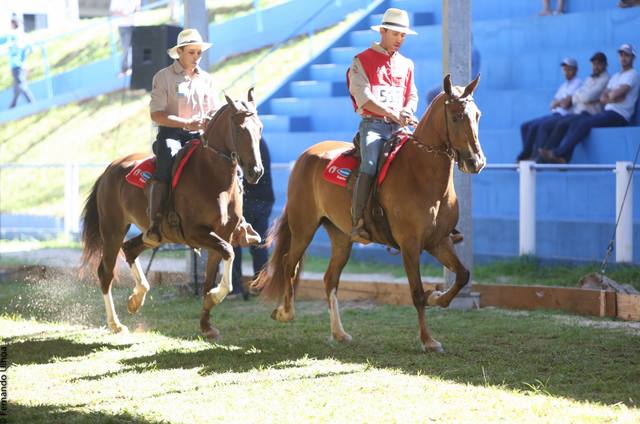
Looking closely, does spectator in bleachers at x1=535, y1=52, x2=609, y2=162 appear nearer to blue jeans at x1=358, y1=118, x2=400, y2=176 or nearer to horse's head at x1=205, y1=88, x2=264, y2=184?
blue jeans at x1=358, y1=118, x2=400, y2=176

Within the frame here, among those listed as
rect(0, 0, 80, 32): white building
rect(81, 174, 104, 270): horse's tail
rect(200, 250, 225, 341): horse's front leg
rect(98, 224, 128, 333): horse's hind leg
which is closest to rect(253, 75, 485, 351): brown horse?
rect(200, 250, 225, 341): horse's front leg

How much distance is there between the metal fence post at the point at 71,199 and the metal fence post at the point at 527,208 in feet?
26.8

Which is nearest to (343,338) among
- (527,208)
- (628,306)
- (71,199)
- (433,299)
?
(433,299)

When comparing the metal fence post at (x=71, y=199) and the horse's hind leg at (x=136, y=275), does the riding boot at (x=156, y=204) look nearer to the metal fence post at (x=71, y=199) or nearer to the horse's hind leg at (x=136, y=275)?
the horse's hind leg at (x=136, y=275)

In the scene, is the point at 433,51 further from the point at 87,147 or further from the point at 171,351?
the point at 171,351

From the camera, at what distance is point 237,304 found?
12.4 metres

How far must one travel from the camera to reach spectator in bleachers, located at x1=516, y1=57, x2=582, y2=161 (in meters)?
13.8

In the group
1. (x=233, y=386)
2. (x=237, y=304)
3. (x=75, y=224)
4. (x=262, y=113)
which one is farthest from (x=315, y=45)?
(x=233, y=386)

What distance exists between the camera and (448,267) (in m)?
8.84

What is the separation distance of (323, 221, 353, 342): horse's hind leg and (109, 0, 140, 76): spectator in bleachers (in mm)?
9011

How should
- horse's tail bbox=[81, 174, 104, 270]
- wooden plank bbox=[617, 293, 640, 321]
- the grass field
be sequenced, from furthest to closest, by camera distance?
1. horse's tail bbox=[81, 174, 104, 270]
2. wooden plank bbox=[617, 293, 640, 321]
3. the grass field

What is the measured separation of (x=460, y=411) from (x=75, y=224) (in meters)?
13.3

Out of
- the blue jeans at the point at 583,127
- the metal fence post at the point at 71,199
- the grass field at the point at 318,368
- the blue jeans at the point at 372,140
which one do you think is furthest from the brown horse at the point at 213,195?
the metal fence post at the point at 71,199

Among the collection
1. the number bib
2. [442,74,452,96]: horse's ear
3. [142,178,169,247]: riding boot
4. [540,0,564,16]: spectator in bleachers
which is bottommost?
[142,178,169,247]: riding boot
